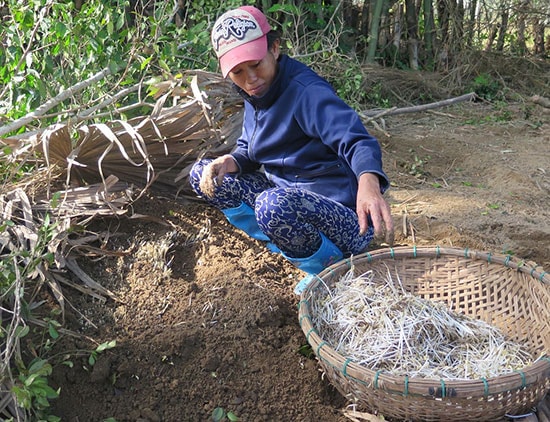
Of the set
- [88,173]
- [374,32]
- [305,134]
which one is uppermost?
[305,134]

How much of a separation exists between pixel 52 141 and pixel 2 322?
781mm

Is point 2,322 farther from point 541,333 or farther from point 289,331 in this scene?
point 541,333

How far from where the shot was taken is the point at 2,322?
7.11ft

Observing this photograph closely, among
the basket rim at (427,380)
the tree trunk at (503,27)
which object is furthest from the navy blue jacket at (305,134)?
the tree trunk at (503,27)

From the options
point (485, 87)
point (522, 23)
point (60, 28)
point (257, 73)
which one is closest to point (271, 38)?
point (257, 73)

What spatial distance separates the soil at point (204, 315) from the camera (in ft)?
6.86

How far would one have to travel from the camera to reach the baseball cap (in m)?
2.28

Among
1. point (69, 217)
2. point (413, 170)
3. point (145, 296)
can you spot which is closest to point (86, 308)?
point (145, 296)

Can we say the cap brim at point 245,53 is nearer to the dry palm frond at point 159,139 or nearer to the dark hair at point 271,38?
the dark hair at point 271,38

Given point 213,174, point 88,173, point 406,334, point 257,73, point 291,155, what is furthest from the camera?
point 88,173

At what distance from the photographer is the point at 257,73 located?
7.75 ft

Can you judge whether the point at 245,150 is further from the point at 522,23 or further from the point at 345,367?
the point at 522,23

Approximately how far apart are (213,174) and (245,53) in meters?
0.53

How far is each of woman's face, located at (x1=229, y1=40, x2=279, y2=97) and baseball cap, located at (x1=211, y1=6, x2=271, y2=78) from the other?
4 centimetres
